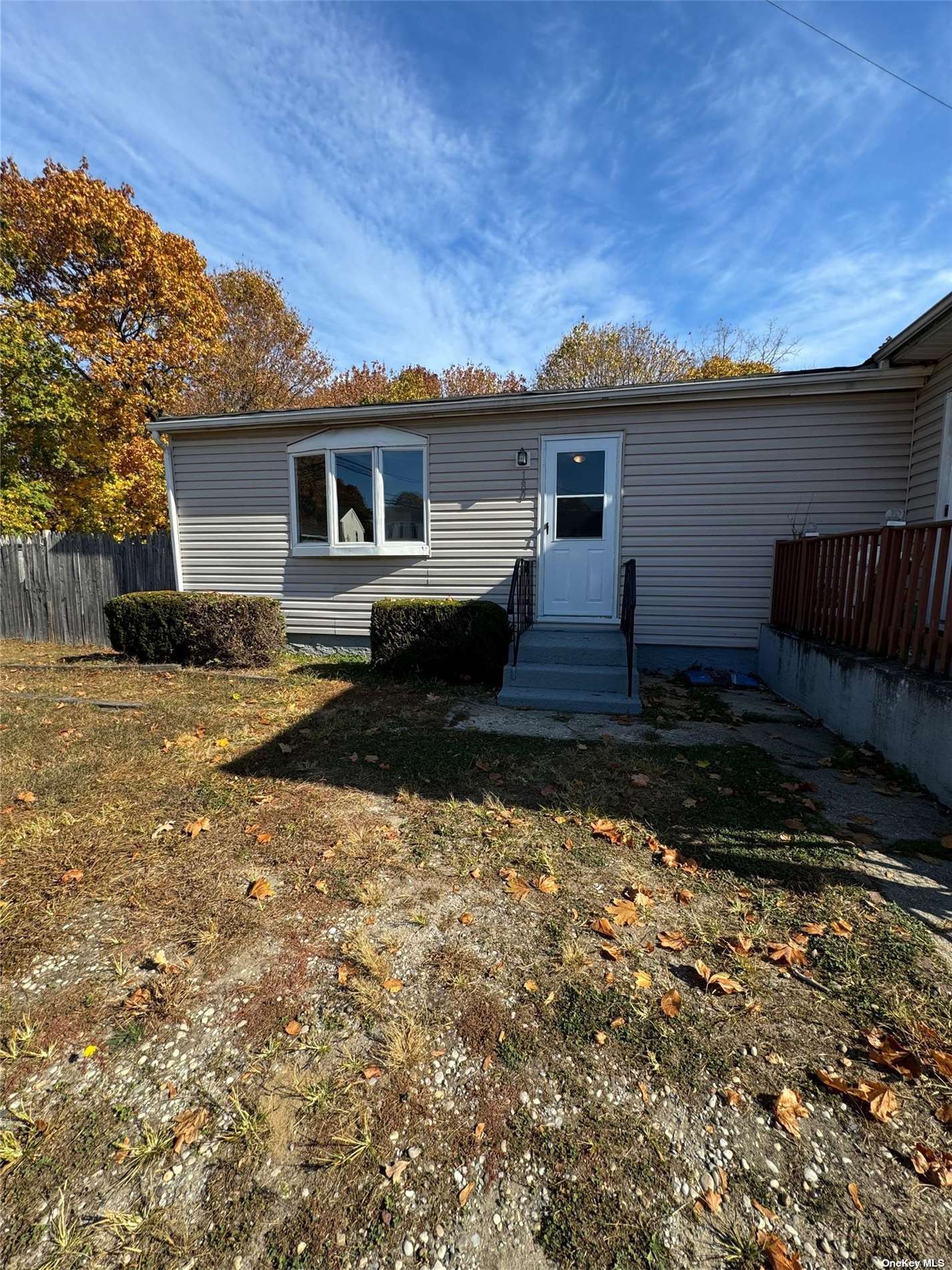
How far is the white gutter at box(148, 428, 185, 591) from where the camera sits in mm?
8461

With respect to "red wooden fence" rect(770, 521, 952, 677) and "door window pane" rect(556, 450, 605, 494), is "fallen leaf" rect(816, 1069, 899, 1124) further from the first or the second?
"door window pane" rect(556, 450, 605, 494)

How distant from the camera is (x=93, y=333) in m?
14.6

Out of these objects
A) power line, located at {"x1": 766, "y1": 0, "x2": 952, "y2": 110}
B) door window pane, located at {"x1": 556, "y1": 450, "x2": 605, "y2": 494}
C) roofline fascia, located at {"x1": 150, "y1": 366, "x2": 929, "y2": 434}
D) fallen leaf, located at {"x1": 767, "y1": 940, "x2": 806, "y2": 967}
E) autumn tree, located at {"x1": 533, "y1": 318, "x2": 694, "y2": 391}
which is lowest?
fallen leaf, located at {"x1": 767, "y1": 940, "x2": 806, "y2": 967}

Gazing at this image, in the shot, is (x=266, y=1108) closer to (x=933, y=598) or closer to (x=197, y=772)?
(x=197, y=772)

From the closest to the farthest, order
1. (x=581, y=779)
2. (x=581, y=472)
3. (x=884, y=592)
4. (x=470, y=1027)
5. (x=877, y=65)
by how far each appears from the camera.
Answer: (x=470, y=1027) < (x=581, y=779) < (x=884, y=592) < (x=877, y=65) < (x=581, y=472)

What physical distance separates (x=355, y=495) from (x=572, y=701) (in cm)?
473

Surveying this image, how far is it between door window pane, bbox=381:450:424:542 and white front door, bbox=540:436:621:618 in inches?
71.3

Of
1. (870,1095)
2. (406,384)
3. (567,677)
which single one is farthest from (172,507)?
(406,384)

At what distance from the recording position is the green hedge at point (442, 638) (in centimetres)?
638

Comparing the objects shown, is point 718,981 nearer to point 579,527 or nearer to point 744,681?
point 744,681

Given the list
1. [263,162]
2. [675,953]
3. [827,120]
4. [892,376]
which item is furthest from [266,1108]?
[263,162]

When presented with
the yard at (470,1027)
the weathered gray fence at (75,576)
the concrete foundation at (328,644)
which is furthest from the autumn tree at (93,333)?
the yard at (470,1027)

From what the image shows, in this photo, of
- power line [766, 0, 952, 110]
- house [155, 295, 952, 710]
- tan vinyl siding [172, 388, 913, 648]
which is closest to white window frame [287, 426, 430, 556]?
house [155, 295, 952, 710]

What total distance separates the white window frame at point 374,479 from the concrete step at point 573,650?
2.52m
